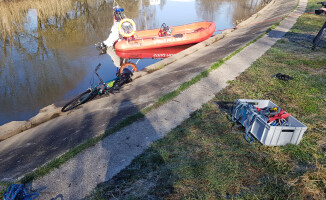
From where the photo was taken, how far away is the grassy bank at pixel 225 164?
3551 mm

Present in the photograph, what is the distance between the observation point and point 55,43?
1766 cm

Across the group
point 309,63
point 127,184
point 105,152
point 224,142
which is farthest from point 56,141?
point 309,63

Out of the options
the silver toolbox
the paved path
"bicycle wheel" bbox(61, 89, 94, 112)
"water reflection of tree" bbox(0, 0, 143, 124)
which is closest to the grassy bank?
the silver toolbox

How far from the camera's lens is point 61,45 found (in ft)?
56.9

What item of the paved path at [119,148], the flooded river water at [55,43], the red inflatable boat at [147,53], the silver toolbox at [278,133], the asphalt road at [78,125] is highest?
the silver toolbox at [278,133]

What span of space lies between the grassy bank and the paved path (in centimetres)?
25

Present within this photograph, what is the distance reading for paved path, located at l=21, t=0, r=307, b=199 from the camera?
160 inches

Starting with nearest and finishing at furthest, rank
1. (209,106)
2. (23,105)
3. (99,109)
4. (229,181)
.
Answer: (229,181) < (209,106) < (99,109) < (23,105)

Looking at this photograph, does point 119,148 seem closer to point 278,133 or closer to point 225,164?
point 225,164

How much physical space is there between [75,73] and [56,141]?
7945 mm

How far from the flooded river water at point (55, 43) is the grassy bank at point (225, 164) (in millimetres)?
7210

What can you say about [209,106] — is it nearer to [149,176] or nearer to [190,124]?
[190,124]

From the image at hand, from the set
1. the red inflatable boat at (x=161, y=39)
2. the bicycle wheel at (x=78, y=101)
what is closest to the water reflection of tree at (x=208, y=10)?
the red inflatable boat at (x=161, y=39)

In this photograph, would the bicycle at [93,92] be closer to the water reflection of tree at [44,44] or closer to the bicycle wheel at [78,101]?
the bicycle wheel at [78,101]
